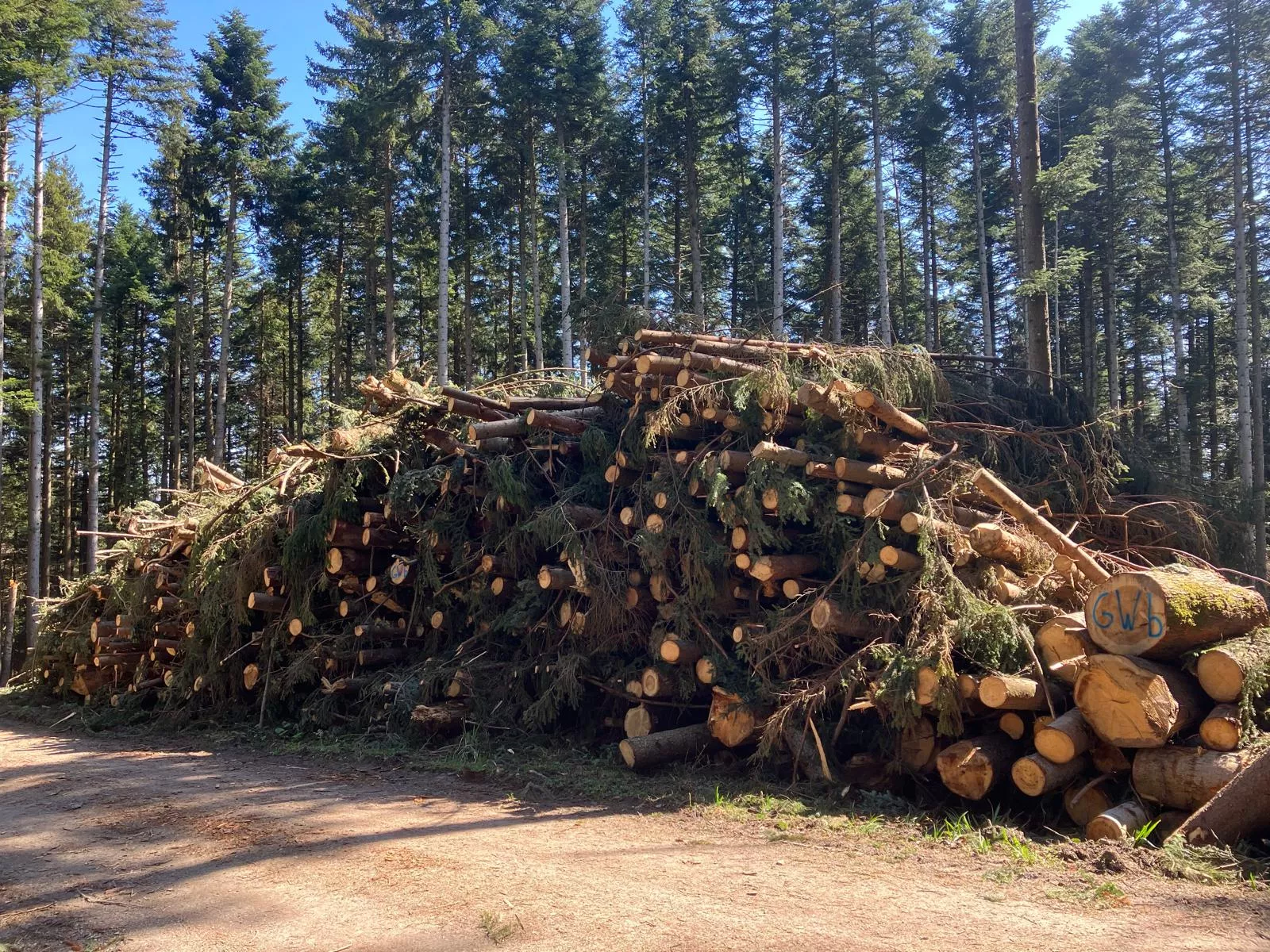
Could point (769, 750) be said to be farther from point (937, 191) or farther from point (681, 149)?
point (937, 191)

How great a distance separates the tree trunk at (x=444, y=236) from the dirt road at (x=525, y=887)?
633 inches

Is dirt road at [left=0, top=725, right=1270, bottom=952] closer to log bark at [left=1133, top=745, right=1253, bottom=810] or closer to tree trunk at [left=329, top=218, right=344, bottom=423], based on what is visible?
log bark at [left=1133, top=745, right=1253, bottom=810]

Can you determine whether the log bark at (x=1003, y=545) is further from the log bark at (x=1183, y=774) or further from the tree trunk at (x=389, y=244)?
the tree trunk at (x=389, y=244)

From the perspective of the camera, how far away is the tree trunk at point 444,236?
869 inches

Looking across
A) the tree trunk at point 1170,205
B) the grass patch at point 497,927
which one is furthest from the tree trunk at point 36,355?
the tree trunk at point 1170,205

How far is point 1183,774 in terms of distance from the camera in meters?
4.69

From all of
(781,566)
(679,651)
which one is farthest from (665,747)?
(781,566)

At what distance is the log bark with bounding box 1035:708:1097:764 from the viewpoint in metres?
5.05

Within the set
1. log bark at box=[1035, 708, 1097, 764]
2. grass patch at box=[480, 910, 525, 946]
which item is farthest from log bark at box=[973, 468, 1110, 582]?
grass patch at box=[480, 910, 525, 946]

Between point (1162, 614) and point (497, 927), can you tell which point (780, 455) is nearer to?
point (1162, 614)

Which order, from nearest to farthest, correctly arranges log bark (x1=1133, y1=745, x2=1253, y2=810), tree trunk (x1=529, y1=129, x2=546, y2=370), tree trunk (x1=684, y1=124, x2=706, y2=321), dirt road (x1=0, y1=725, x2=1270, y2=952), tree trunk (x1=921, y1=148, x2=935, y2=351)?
dirt road (x1=0, y1=725, x2=1270, y2=952), log bark (x1=1133, y1=745, x2=1253, y2=810), tree trunk (x1=529, y1=129, x2=546, y2=370), tree trunk (x1=684, y1=124, x2=706, y2=321), tree trunk (x1=921, y1=148, x2=935, y2=351)

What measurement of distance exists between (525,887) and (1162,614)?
396 cm

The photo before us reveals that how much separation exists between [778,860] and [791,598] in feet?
8.03

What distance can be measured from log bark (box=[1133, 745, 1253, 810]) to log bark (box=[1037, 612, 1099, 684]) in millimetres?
641
